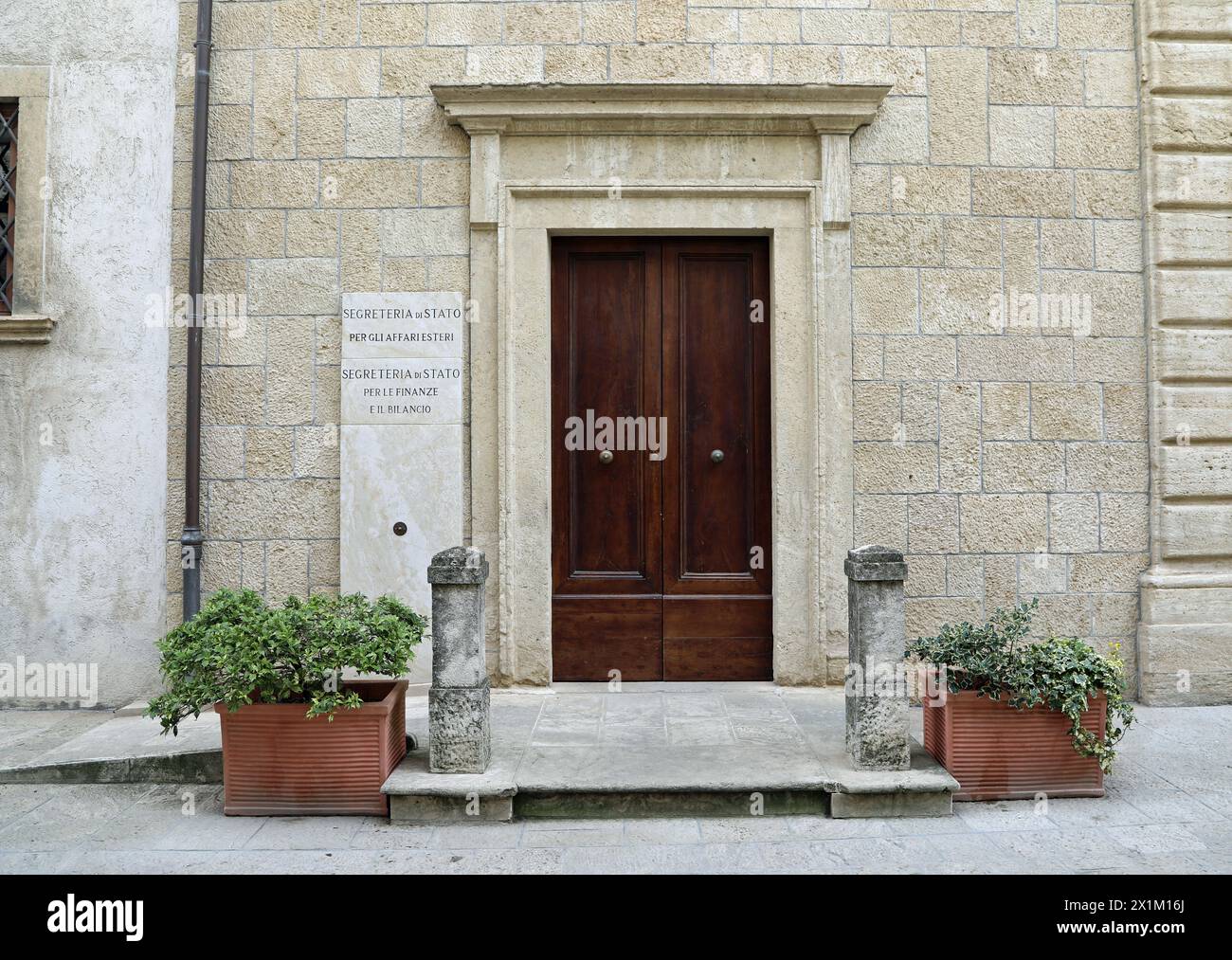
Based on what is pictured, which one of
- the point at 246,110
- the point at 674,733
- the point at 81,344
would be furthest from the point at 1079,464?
the point at 81,344

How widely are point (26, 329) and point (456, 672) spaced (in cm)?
395

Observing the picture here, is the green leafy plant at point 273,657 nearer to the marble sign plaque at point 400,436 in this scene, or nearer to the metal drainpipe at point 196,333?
the marble sign plaque at point 400,436

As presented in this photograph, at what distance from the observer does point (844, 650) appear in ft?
20.2

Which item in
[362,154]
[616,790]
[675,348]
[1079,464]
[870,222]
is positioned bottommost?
[616,790]

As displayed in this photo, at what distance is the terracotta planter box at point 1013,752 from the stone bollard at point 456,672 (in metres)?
2.21

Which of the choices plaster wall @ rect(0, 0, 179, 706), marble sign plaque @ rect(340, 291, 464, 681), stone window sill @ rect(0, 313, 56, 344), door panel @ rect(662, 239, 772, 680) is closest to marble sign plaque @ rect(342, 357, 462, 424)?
marble sign plaque @ rect(340, 291, 464, 681)

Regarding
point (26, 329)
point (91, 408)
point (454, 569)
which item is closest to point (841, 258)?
point (454, 569)

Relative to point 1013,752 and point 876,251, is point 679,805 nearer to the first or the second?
point 1013,752

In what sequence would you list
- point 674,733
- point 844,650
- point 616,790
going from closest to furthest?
point 616,790, point 674,733, point 844,650

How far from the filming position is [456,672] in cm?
446

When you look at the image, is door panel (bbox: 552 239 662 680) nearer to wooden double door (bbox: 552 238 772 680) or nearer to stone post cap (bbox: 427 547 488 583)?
wooden double door (bbox: 552 238 772 680)

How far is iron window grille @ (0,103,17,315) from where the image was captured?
635 cm

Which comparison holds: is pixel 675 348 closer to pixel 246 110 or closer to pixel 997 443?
pixel 997 443

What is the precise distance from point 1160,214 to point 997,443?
71.0 inches
